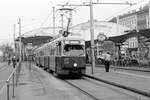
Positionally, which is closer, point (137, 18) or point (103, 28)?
point (103, 28)

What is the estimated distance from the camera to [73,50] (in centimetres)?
2306

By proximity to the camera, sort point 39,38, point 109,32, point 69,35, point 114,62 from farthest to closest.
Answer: point 109,32, point 39,38, point 114,62, point 69,35

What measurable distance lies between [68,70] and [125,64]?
13659 millimetres

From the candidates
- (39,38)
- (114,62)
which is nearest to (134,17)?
(39,38)

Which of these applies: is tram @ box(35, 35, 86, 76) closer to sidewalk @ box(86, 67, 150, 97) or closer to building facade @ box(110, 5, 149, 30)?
sidewalk @ box(86, 67, 150, 97)

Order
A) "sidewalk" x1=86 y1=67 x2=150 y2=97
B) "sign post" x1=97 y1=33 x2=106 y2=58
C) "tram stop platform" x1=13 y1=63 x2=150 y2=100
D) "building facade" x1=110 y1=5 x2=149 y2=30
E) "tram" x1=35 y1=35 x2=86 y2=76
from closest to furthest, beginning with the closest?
"tram stop platform" x1=13 y1=63 x2=150 y2=100 < "sidewalk" x1=86 y1=67 x2=150 y2=97 < "tram" x1=35 y1=35 x2=86 y2=76 < "sign post" x1=97 y1=33 x2=106 y2=58 < "building facade" x1=110 y1=5 x2=149 y2=30

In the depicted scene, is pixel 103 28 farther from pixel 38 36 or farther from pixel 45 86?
pixel 45 86

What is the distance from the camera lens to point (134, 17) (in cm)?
11362

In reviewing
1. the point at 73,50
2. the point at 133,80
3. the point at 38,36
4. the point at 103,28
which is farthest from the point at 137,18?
the point at 133,80

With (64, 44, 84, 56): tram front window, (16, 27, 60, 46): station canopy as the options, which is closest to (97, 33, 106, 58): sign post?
(64, 44, 84, 56): tram front window

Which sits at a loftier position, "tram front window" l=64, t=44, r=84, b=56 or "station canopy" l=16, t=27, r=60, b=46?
"station canopy" l=16, t=27, r=60, b=46

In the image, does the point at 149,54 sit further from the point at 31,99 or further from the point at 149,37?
the point at 31,99

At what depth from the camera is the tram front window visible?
22870 millimetres

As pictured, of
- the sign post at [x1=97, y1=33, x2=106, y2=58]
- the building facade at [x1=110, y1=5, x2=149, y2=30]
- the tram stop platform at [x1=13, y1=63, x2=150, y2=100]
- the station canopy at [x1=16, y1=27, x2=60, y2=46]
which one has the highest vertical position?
the building facade at [x1=110, y1=5, x2=149, y2=30]
